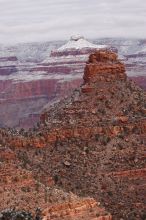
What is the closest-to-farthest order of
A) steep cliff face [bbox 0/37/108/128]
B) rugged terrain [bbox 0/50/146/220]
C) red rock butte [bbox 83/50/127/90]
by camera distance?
1. rugged terrain [bbox 0/50/146/220]
2. red rock butte [bbox 83/50/127/90]
3. steep cliff face [bbox 0/37/108/128]

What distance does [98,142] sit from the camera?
58094 millimetres

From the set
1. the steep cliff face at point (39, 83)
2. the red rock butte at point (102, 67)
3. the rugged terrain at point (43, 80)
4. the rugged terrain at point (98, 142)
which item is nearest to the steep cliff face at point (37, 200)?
the rugged terrain at point (98, 142)

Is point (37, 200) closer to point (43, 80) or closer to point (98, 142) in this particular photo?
point (98, 142)

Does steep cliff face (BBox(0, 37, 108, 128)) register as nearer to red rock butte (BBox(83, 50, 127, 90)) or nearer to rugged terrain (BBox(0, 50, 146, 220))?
red rock butte (BBox(83, 50, 127, 90))

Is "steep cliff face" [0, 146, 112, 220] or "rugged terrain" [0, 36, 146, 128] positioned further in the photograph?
"rugged terrain" [0, 36, 146, 128]

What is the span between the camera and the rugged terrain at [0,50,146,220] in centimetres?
5297

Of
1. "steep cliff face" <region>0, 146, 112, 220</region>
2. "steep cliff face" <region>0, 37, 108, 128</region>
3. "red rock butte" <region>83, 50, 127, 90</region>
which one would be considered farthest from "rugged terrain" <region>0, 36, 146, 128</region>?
"steep cliff face" <region>0, 146, 112, 220</region>

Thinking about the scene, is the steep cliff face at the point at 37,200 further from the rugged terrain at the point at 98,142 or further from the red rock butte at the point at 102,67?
the red rock butte at the point at 102,67

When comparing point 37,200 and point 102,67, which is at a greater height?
point 102,67

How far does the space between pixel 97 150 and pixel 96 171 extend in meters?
2.27

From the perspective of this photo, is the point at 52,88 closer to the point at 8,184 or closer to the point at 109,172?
the point at 109,172

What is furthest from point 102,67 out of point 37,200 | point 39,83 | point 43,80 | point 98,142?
point 43,80

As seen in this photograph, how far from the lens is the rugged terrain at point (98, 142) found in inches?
2085

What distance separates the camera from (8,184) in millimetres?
40531
